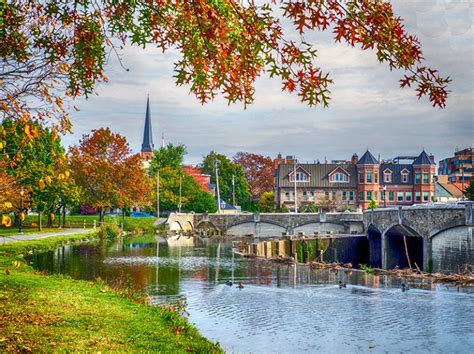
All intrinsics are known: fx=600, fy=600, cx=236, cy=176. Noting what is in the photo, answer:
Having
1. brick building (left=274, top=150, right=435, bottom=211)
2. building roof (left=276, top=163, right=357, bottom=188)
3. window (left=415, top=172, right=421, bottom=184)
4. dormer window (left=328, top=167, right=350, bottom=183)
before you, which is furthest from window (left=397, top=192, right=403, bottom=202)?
dormer window (left=328, top=167, right=350, bottom=183)

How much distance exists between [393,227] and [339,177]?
44229mm

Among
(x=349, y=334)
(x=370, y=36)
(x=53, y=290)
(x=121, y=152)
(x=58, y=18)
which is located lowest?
(x=349, y=334)

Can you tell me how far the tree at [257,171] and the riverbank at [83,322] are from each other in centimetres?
9666

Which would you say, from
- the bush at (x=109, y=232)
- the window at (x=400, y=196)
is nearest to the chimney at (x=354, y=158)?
the window at (x=400, y=196)

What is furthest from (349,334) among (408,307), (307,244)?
(307,244)

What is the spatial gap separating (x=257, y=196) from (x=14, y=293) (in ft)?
330

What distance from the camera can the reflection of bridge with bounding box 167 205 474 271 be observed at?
34.7m

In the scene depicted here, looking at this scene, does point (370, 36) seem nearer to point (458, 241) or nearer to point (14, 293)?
point (14, 293)

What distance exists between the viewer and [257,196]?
116500mm

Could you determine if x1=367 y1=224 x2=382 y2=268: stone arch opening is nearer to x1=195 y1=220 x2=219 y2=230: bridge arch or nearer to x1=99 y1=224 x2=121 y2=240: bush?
x1=195 y1=220 x2=219 y2=230: bridge arch

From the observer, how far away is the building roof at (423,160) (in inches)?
3425

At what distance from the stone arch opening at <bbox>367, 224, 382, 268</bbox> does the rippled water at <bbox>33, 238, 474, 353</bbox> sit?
744 inches

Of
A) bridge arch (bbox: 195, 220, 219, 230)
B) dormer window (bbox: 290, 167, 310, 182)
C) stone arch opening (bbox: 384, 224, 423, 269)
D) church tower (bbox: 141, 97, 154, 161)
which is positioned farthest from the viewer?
church tower (bbox: 141, 97, 154, 161)

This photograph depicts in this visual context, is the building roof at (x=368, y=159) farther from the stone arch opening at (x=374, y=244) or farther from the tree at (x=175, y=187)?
the stone arch opening at (x=374, y=244)
